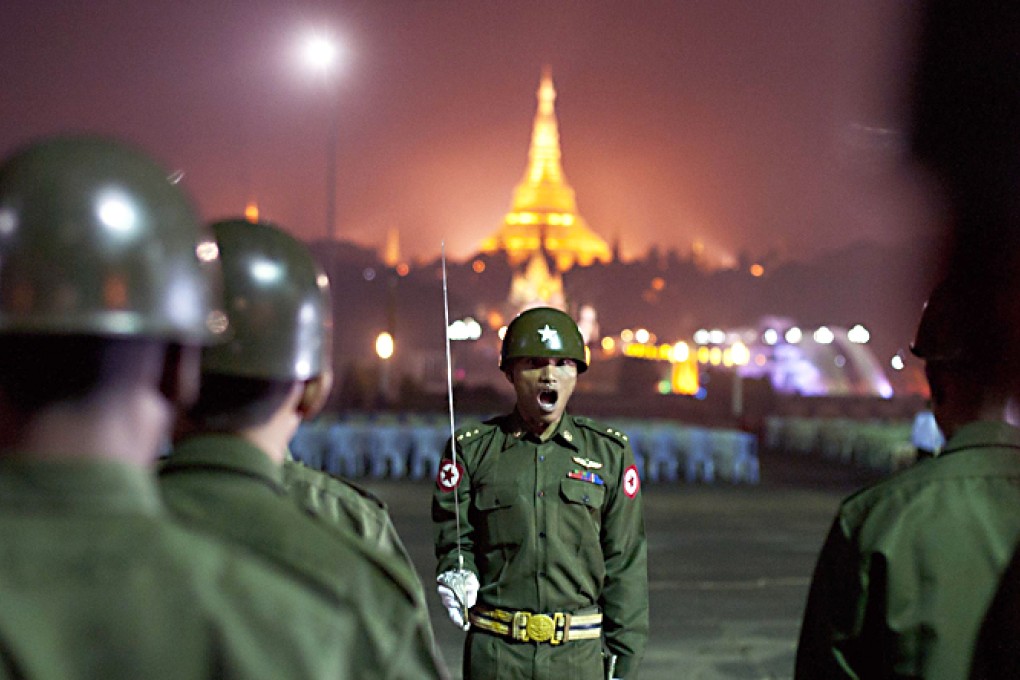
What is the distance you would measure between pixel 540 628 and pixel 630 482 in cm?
78

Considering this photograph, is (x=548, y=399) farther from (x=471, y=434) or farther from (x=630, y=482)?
(x=630, y=482)

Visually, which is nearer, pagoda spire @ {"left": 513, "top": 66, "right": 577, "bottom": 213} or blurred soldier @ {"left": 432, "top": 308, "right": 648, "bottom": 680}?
blurred soldier @ {"left": 432, "top": 308, "right": 648, "bottom": 680}

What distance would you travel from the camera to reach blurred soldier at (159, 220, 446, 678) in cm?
175

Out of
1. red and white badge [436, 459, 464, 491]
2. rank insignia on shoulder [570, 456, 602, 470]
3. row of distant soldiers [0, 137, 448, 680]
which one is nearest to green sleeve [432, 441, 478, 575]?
A: red and white badge [436, 459, 464, 491]

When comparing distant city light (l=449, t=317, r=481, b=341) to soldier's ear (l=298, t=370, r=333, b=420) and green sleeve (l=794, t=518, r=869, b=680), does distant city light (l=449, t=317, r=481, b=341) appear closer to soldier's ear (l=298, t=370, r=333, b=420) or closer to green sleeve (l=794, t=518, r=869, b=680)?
green sleeve (l=794, t=518, r=869, b=680)

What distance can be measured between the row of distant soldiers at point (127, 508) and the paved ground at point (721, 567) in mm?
7185

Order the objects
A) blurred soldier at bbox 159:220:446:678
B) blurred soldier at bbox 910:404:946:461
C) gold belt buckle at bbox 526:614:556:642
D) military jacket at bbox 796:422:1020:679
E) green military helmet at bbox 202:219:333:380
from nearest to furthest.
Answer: blurred soldier at bbox 159:220:446:678, green military helmet at bbox 202:219:333:380, military jacket at bbox 796:422:1020:679, gold belt buckle at bbox 526:614:556:642, blurred soldier at bbox 910:404:946:461

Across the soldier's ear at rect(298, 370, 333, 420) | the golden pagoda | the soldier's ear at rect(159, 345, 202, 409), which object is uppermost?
the golden pagoda

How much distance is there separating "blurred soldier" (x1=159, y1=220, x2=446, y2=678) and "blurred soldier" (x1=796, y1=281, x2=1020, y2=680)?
140 cm

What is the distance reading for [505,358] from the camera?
5762 mm

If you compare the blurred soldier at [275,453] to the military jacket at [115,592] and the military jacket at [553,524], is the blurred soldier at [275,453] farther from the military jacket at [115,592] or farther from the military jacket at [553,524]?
the military jacket at [553,524]

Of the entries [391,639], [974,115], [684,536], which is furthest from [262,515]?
[974,115]

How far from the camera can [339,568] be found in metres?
1.74

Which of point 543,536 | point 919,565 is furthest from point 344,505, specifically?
point 543,536
